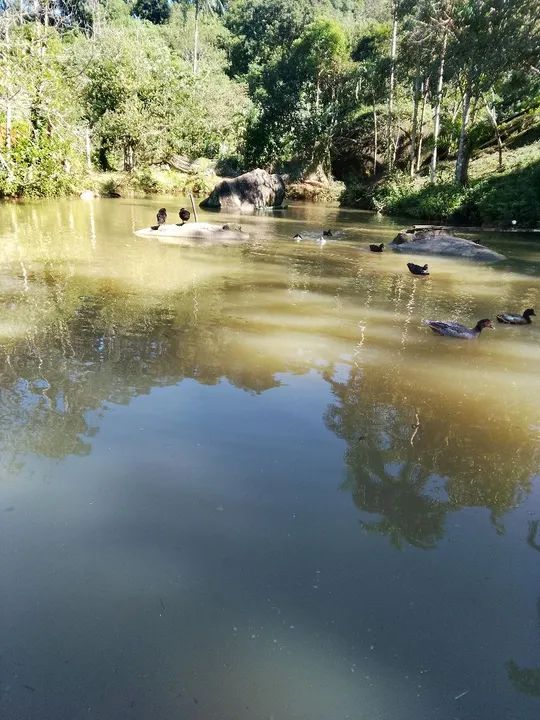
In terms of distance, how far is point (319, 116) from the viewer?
35938 mm

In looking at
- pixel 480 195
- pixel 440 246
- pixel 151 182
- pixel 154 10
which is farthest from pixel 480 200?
pixel 154 10

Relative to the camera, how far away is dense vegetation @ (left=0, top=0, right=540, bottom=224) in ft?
68.5

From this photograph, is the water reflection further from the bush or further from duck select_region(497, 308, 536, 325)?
the bush

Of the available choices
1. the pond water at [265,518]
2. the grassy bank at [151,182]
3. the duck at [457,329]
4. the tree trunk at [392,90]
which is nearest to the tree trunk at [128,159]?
the grassy bank at [151,182]

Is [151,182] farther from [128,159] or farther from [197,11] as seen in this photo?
[197,11]

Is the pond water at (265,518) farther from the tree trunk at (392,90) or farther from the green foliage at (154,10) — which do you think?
the green foliage at (154,10)

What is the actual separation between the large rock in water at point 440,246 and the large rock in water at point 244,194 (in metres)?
11.5

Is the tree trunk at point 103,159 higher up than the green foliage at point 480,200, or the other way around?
the tree trunk at point 103,159

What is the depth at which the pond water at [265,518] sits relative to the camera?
2.27 m

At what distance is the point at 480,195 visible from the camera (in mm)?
22203

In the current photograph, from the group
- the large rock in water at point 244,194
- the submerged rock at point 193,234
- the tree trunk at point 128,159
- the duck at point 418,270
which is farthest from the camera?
the tree trunk at point 128,159

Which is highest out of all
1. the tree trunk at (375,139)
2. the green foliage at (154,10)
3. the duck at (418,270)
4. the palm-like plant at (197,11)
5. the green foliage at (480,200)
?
the green foliage at (154,10)

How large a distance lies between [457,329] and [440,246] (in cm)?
830

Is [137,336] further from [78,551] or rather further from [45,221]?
[45,221]
